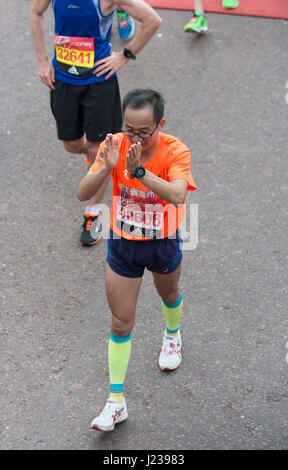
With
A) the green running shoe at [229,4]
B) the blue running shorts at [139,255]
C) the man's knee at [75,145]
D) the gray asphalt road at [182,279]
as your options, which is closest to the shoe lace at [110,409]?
the gray asphalt road at [182,279]

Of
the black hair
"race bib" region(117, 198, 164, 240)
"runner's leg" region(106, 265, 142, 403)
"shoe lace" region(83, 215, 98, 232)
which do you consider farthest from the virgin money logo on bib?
"runner's leg" region(106, 265, 142, 403)

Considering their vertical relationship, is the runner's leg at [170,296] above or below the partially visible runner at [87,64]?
below

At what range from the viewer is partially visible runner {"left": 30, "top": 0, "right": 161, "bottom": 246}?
179 inches

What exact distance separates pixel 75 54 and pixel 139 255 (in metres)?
1.90

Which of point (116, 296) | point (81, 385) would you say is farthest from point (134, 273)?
point (81, 385)

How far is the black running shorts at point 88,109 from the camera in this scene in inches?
191

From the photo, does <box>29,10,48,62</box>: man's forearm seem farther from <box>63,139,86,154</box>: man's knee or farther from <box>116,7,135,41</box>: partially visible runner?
<box>116,7,135,41</box>: partially visible runner

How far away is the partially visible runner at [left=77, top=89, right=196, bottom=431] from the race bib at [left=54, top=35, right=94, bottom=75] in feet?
4.91

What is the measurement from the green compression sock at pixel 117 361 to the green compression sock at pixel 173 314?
0.41 metres

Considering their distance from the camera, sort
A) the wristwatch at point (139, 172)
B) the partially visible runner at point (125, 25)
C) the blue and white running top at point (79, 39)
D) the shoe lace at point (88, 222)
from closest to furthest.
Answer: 1. the wristwatch at point (139, 172)
2. the blue and white running top at point (79, 39)
3. the shoe lace at point (88, 222)
4. the partially visible runner at point (125, 25)

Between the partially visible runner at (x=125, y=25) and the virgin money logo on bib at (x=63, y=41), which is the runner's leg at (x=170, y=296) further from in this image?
the partially visible runner at (x=125, y=25)

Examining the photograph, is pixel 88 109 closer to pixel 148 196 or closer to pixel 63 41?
pixel 63 41

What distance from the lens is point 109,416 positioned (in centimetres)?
369
